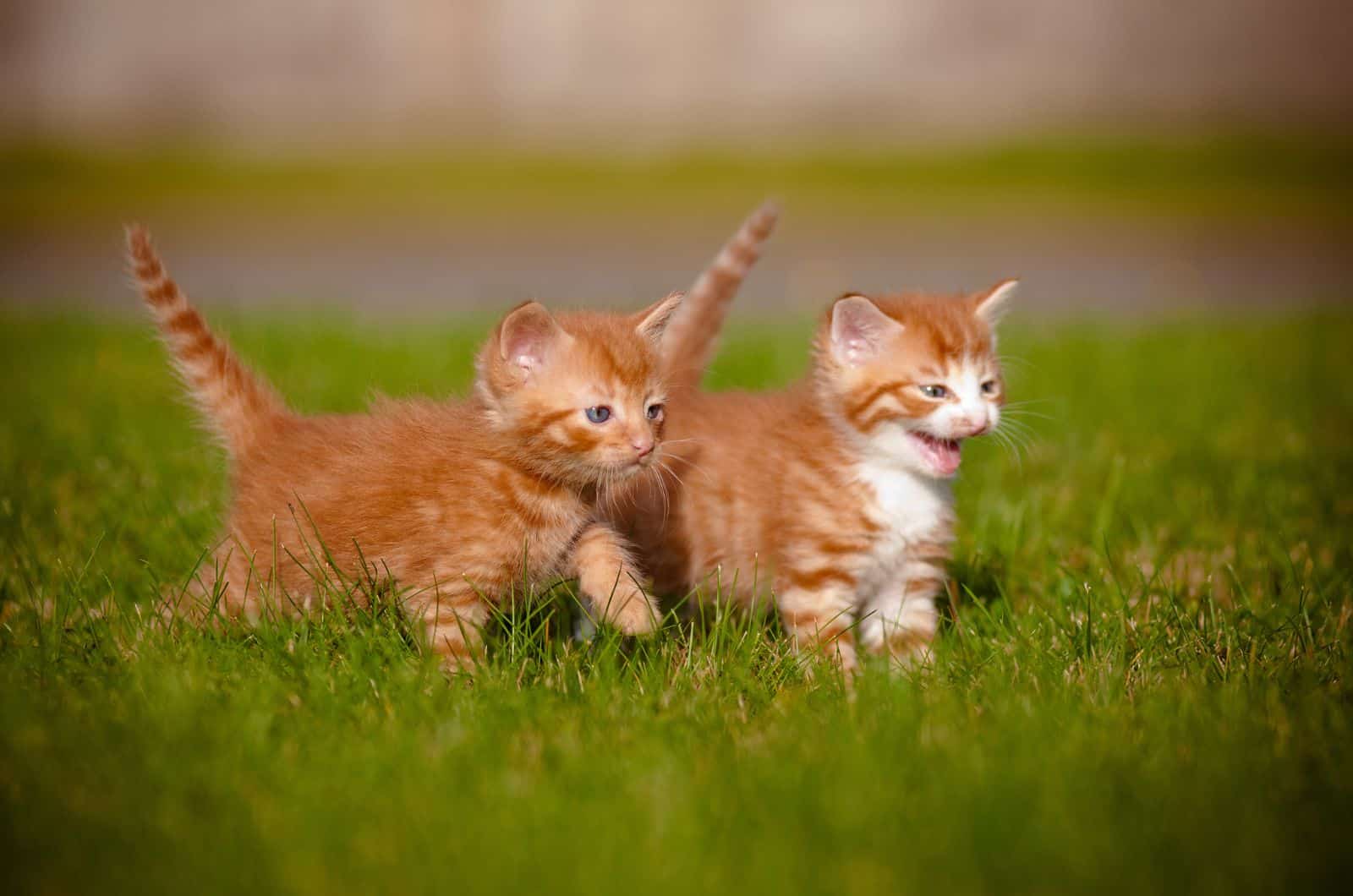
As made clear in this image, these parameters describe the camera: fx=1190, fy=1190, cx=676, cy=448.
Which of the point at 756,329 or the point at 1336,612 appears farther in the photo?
the point at 756,329

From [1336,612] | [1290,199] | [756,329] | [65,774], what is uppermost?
[1290,199]

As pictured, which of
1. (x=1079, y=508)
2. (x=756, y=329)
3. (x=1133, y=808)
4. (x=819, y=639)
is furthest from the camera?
(x=756, y=329)

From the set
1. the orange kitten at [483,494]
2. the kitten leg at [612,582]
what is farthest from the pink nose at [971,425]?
the kitten leg at [612,582]

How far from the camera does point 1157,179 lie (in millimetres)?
16078

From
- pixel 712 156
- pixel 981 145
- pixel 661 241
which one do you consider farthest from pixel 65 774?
pixel 981 145

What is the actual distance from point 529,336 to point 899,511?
3.28 feet

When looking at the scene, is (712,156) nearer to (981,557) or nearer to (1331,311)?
(1331,311)

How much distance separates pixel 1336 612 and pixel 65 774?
110 inches

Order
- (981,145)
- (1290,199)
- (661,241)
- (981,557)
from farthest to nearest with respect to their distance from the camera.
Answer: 1. (981,145)
2. (1290,199)
3. (661,241)
4. (981,557)

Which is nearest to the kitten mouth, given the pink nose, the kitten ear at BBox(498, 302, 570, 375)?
the pink nose

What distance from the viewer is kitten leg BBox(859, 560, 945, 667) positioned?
115 inches

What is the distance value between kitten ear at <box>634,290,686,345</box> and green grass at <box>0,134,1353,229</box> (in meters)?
11.2

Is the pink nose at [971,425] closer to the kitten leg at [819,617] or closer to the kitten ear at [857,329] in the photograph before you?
the kitten ear at [857,329]

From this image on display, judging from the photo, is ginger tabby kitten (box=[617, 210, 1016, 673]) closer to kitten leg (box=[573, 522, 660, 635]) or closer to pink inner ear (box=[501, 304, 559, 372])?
kitten leg (box=[573, 522, 660, 635])
